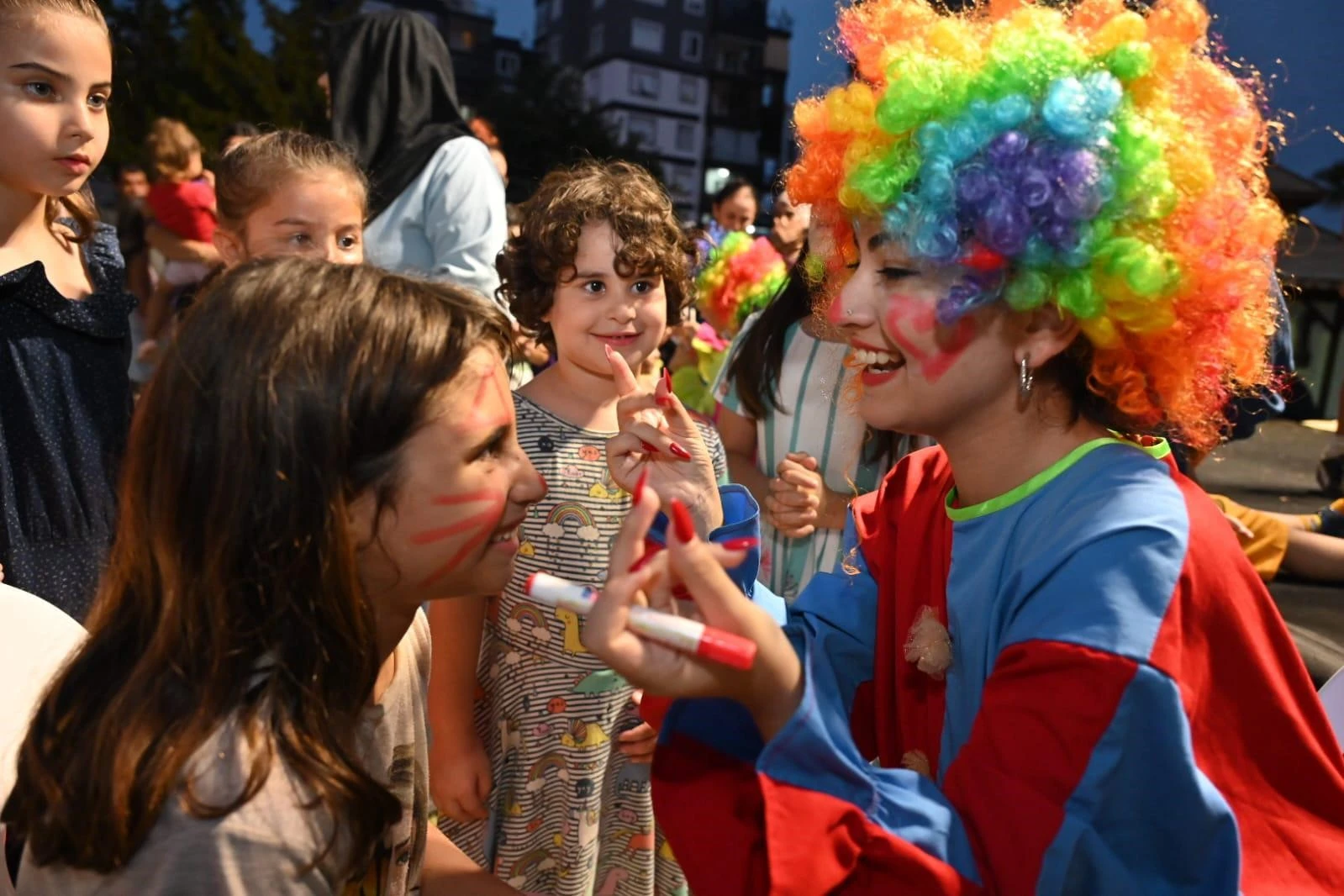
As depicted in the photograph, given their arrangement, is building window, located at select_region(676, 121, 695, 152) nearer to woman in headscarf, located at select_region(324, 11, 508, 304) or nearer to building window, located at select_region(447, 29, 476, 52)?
building window, located at select_region(447, 29, 476, 52)

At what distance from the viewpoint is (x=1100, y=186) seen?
1343 mm

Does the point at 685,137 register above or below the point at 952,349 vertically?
above

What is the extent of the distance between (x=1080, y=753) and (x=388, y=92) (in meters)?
3.41

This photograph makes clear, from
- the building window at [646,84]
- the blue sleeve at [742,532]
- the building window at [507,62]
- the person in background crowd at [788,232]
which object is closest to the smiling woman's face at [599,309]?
the blue sleeve at [742,532]

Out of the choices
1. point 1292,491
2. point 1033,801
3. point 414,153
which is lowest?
point 1292,491

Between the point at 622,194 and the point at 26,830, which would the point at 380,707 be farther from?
the point at 622,194

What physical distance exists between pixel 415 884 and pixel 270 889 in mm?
539

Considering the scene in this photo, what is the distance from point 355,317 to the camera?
1273 millimetres

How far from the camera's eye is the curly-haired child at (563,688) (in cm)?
210

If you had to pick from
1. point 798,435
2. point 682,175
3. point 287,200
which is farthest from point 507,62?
point 798,435

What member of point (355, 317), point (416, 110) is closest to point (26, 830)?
point (355, 317)

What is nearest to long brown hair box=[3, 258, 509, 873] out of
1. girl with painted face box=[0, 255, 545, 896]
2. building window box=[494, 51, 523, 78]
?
girl with painted face box=[0, 255, 545, 896]

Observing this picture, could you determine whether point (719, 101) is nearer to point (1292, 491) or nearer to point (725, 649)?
point (1292, 491)

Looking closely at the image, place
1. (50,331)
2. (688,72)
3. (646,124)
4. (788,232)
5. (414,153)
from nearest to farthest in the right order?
(50,331) < (414,153) < (788,232) < (646,124) < (688,72)
